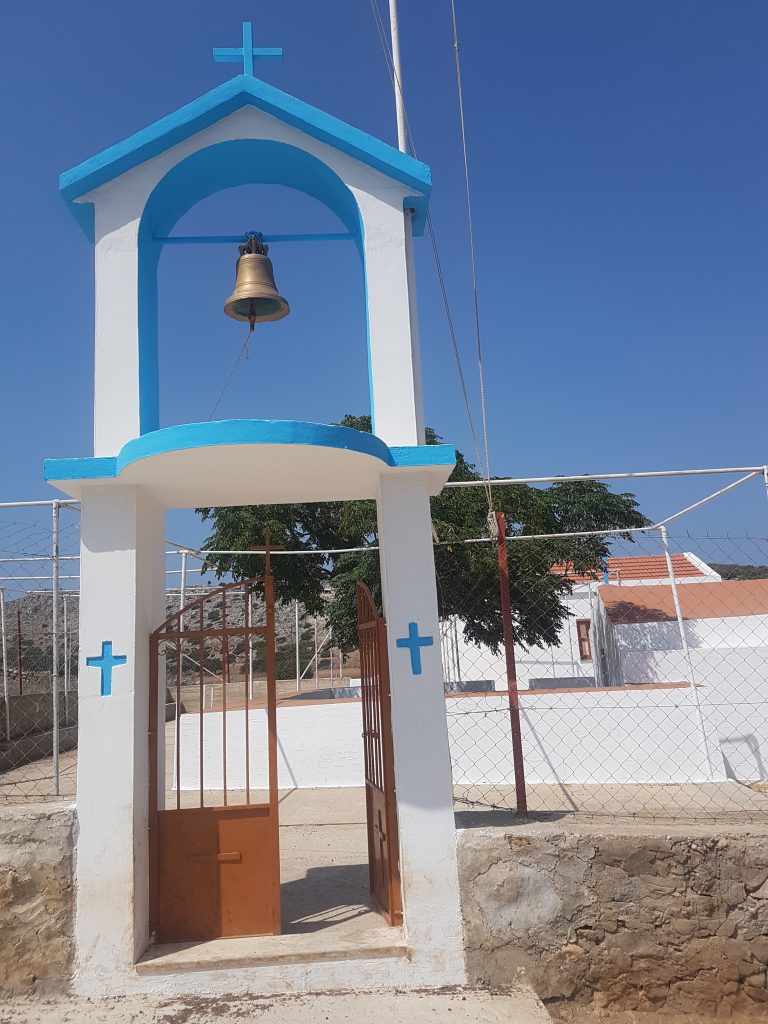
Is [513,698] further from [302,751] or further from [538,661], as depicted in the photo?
[538,661]

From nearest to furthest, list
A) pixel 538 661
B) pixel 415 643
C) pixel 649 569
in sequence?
1. pixel 415 643
2. pixel 538 661
3. pixel 649 569

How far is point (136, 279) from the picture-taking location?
504 cm

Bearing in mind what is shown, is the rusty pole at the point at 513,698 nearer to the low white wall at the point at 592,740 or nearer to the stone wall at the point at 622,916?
the stone wall at the point at 622,916

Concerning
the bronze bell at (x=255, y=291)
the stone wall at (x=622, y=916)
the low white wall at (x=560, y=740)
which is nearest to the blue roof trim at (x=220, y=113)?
the bronze bell at (x=255, y=291)

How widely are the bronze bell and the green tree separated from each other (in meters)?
7.14

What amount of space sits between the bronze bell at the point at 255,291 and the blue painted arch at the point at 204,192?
17.9 inches

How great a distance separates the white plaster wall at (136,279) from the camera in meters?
4.92

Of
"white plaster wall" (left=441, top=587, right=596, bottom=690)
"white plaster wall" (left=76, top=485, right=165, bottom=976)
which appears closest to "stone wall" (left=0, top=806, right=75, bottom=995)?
"white plaster wall" (left=76, top=485, right=165, bottom=976)

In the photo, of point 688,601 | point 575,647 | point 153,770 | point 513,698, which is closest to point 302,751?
point 513,698

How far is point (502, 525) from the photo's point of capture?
670cm

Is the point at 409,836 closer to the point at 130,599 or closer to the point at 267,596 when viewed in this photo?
the point at 267,596

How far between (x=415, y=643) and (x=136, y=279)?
290cm

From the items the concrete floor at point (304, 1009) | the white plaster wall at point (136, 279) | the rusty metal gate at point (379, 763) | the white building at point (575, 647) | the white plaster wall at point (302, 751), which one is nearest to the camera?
the concrete floor at point (304, 1009)

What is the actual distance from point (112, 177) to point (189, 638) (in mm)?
2985
